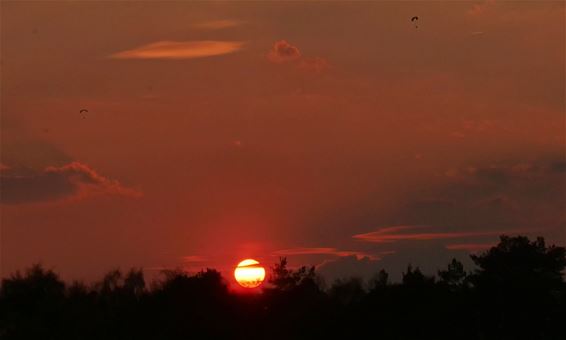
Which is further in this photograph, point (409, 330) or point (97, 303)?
point (97, 303)

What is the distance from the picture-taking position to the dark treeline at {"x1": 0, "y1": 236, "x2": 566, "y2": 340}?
9681 cm

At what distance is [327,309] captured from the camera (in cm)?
10238

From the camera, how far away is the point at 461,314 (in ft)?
330

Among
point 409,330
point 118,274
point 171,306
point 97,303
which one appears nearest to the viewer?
point 409,330

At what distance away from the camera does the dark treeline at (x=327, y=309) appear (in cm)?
9681

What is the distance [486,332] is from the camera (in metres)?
102

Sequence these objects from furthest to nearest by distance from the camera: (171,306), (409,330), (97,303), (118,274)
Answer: (118,274), (97,303), (171,306), (409,330)

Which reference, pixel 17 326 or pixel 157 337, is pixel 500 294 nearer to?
pixel 157 337

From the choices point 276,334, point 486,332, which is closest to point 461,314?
point 486,332

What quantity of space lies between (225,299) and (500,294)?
→ 22598 mm

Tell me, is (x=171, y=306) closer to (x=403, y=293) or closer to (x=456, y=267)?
(x=403, y=293)

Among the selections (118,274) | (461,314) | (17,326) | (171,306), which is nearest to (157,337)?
(171,306)

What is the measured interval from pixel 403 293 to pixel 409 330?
483 cm

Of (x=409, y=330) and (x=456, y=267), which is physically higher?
(x=456, y=267)
